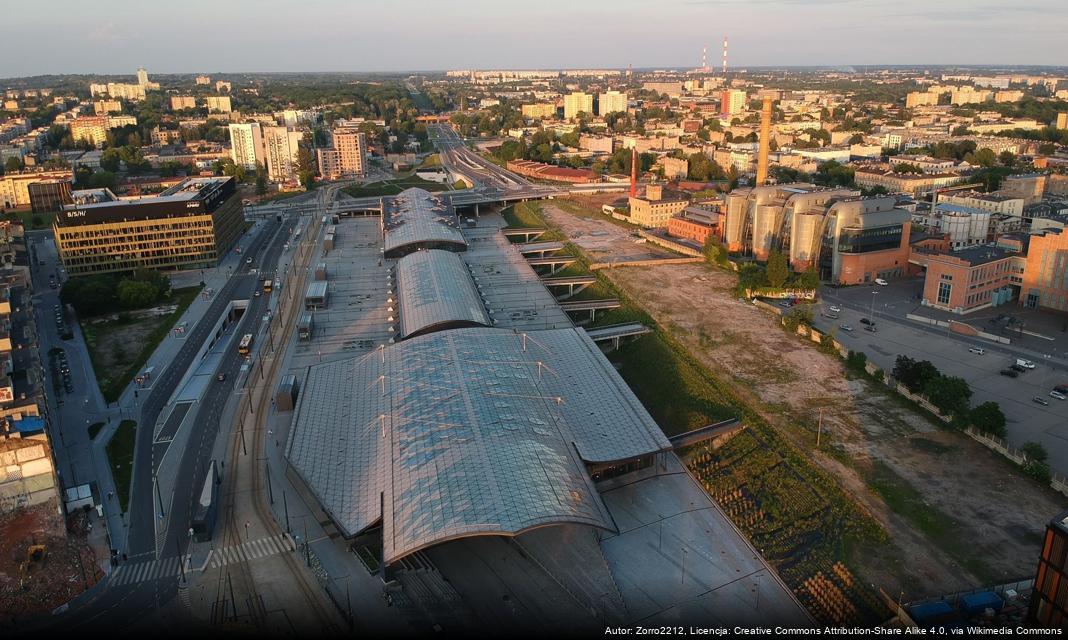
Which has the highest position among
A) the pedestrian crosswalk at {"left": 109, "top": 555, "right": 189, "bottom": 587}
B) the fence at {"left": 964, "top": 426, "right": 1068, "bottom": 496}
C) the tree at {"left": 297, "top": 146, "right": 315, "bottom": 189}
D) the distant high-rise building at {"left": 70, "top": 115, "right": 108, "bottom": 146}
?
the distant high-rise building at {"left": 70, "top": 115, "right": 108, "bottom": 146}

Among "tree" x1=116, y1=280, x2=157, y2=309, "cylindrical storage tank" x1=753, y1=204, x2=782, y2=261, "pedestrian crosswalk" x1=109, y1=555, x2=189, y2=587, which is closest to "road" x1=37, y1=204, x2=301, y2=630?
"pedestrian crosswalk" x1=109, y1=555, x2=189, y2=587

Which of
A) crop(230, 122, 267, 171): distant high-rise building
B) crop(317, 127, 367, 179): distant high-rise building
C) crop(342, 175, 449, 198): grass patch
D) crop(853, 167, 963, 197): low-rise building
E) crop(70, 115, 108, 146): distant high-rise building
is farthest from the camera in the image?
crop(70, 115, 108, 146): distant high-rise building

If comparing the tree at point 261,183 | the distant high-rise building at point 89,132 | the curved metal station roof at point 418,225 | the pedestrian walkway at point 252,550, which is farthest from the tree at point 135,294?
the distant high-rise building at point 89,132

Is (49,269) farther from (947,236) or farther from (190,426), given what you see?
(947,236)

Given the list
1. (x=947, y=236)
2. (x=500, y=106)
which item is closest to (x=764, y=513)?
(x=947, y=236)

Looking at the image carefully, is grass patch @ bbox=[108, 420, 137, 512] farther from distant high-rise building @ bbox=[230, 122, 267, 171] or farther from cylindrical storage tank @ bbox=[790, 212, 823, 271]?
distant high-rise building @ bbox=[230, 122, 267, 171]

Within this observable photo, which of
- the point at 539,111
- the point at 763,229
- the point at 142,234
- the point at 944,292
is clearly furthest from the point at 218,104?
the point at 944,292

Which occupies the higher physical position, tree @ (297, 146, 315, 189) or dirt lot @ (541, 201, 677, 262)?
tree @ (297, 146, 315, 189)
